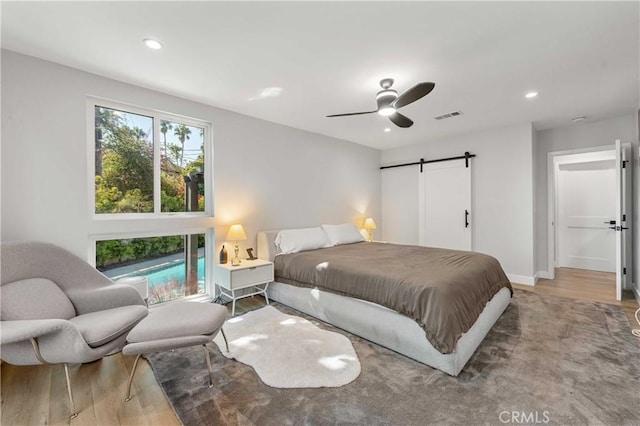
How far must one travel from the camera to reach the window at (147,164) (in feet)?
9.66

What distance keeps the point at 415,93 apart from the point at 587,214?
18.6 ft

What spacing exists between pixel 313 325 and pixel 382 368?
0.98m

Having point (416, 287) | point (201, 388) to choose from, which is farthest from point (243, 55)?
point (201, 388)

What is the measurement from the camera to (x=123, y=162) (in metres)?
3.07

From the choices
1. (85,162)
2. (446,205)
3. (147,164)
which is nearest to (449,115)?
(446,205)

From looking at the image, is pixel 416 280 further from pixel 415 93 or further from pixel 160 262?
pixel 160 262

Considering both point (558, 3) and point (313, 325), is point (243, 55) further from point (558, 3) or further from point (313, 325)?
point (313, 325)

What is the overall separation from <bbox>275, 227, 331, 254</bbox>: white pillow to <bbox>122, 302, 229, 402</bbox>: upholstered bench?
1.81 metres

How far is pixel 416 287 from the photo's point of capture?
2256 mm

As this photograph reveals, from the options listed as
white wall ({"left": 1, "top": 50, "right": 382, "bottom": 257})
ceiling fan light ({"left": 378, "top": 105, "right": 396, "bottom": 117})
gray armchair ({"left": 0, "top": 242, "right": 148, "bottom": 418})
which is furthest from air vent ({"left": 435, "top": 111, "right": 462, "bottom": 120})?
gray armchair ({"left": 0, "top": 242, "right": 148, "bottom": 418})

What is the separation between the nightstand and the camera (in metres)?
3.21

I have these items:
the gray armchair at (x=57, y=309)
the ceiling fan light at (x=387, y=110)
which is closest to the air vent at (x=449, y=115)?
the ceiling fan light at (x=387, y=110)

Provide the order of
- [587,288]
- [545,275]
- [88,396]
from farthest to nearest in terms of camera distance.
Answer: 1. [545,275]
2. [587,288]
3. [88,396]

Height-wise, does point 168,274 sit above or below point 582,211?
below
